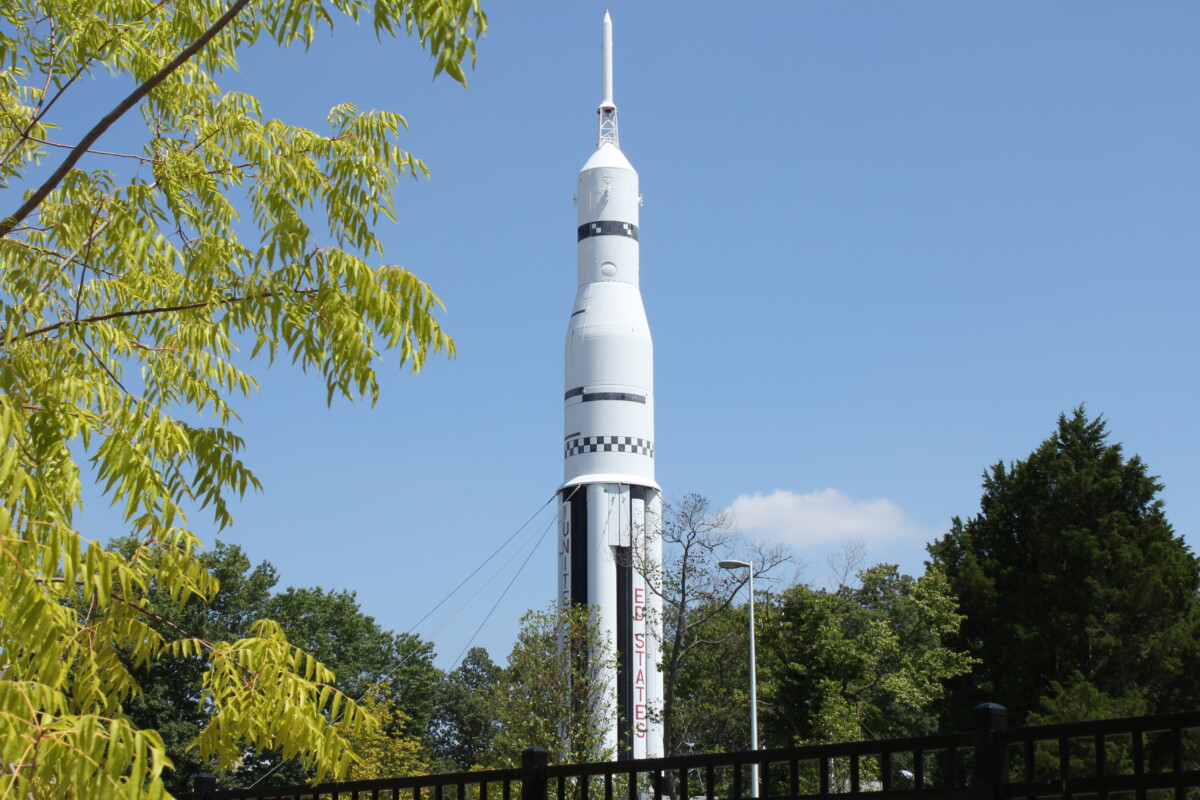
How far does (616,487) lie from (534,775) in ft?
87.8

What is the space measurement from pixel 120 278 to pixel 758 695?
38.0m

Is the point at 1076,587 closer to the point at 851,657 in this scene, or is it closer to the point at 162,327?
the point at 851,657

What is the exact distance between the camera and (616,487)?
1309 inches

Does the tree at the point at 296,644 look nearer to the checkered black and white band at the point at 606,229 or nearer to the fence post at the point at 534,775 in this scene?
the checkered black and white band at the point at 606,229

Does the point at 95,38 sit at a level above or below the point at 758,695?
above

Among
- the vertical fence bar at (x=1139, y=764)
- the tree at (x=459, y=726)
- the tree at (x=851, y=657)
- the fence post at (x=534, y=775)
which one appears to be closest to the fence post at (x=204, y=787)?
the fence post at (x=534, y=775)

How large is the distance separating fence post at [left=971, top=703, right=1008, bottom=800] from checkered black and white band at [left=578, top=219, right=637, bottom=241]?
1200 inches

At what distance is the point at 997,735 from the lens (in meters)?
A: 4.81

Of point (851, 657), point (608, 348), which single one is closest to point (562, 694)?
point (608, 348)

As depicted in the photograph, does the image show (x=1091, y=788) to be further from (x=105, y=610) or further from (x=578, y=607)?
→ (x=578, y=607)

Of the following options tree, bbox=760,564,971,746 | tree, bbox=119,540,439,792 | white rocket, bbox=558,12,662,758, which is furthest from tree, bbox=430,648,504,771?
white rocket, bbox=558,12,662,758

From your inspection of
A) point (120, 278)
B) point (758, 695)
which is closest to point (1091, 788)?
point (120, 278)

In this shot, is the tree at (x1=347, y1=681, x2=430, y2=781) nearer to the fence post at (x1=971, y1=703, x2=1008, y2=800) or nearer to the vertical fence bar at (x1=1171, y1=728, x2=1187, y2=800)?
the fence post at (x1=971, y1=703, x2=1008, y2=800)

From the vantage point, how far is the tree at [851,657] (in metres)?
39.6
